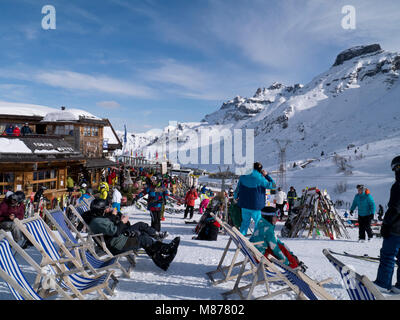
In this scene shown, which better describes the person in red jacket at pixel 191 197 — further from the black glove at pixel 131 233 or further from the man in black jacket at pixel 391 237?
the man in black jacket at pixel 391 237

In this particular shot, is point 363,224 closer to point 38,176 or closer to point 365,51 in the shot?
point 38,176

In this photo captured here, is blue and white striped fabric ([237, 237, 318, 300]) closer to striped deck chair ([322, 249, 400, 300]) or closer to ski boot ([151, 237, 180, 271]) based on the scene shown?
striped deck chair ([322, 249, 400, 300])

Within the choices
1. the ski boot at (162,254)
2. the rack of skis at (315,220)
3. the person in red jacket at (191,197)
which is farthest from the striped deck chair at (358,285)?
the person in red jacket at (191,197)

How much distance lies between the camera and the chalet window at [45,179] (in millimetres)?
11492

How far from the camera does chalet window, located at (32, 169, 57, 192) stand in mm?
11492

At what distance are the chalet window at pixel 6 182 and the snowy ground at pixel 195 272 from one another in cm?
643

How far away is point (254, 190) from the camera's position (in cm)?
508

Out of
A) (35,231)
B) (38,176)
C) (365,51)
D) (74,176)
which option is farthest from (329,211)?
(365,51)

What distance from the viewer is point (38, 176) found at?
1172 cm

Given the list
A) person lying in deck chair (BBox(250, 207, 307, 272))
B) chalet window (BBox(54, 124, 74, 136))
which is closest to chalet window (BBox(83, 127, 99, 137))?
chalet window (BBox(54, 124, 74, 136))

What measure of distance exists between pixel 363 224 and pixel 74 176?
17.3 meters

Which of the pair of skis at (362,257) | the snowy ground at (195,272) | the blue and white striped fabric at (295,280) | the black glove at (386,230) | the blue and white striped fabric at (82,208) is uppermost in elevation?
the black glove at (386,230)

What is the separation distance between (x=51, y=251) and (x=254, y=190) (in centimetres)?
345

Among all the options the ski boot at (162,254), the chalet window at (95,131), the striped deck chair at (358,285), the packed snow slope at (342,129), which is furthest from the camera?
the packed snow slope at (342,129)
